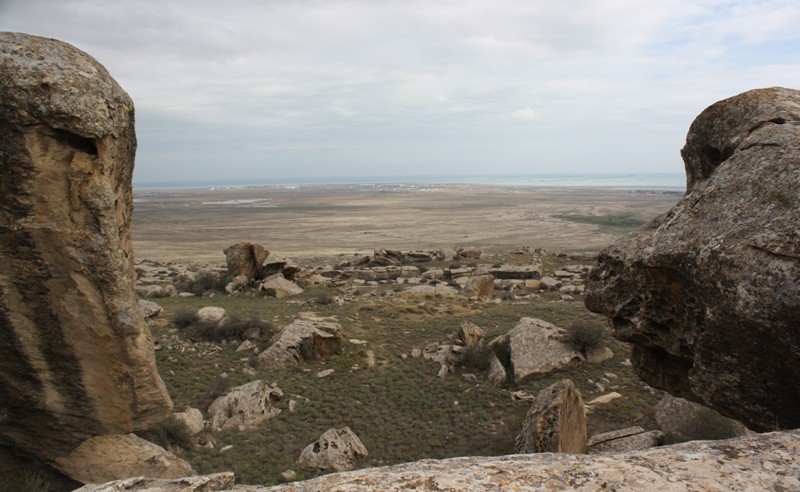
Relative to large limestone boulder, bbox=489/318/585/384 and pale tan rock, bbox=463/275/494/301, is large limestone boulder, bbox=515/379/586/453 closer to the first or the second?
large limestone boulder, bbox=489/318/585/384

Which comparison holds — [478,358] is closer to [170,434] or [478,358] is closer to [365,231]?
[170,434]

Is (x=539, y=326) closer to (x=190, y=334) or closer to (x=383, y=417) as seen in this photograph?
(x=383, y=417)

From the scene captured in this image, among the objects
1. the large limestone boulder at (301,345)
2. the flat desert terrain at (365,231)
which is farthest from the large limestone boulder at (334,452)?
the flat desert terrain at (365,231)

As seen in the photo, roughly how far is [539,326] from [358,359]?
18.3 ft

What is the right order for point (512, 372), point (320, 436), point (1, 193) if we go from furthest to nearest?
1. point (512, 372)
2. point (320, 436)
3. point (1, 193)

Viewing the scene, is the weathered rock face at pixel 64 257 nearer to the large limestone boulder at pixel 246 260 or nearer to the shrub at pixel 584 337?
the shrub at pixel 584 337

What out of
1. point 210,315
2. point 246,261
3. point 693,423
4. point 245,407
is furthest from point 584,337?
point 246,261

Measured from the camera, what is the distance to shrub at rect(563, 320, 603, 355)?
14.6m

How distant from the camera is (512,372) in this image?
13633 millimetres

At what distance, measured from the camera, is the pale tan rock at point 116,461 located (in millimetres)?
7641

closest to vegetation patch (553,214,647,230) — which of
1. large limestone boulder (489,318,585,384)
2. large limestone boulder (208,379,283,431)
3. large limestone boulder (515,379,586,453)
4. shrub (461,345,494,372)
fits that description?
large limestone boulder (489,318,585,384)

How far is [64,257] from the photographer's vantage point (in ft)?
21.4

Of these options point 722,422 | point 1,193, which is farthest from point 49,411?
point 722,422

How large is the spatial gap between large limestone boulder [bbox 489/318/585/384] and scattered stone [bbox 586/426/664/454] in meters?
3.49
